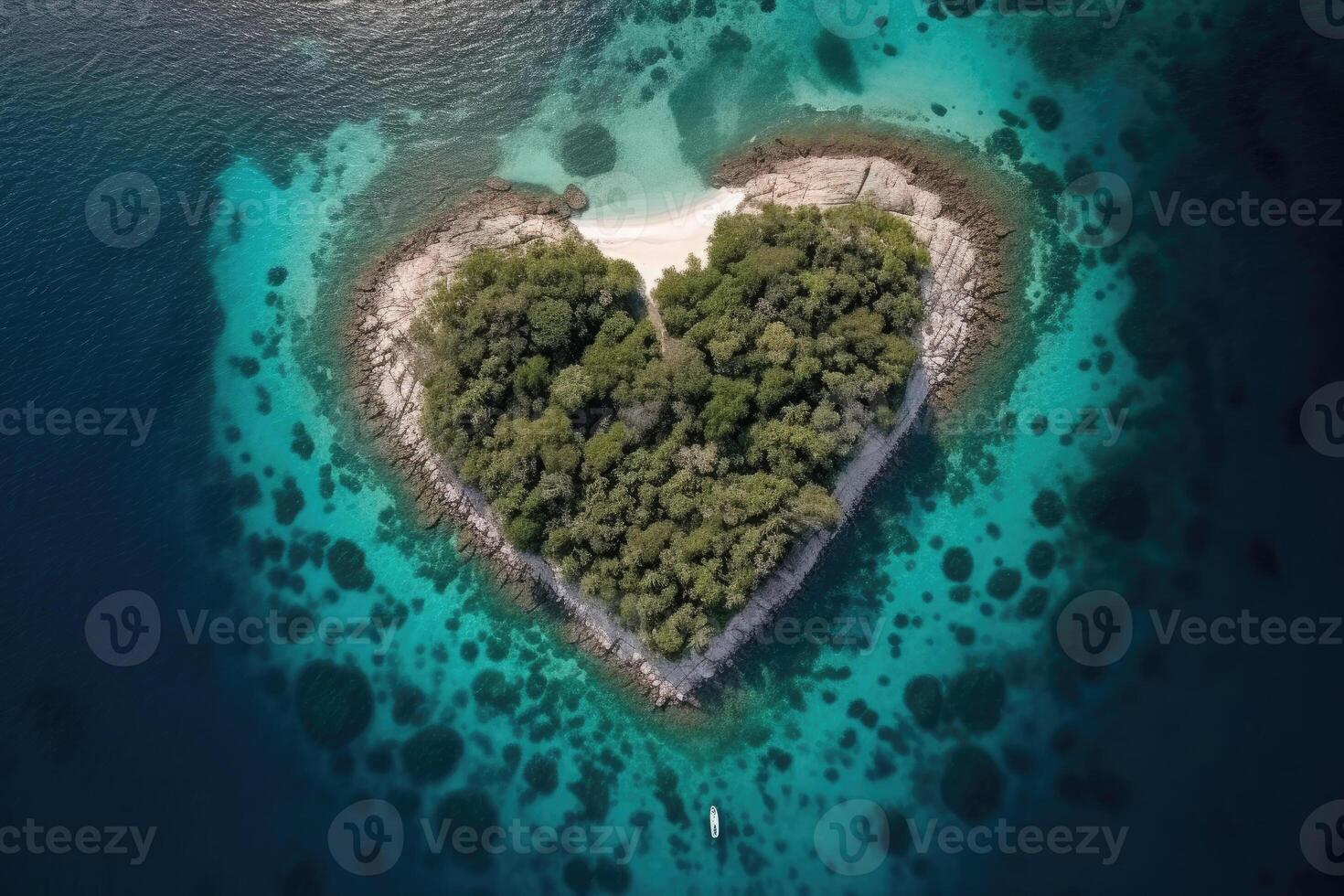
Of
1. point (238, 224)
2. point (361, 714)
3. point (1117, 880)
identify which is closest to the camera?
point (1117, 880)

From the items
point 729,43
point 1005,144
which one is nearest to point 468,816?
point 729,43

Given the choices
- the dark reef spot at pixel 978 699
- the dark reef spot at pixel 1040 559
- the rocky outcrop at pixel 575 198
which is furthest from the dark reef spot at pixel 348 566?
the dark reef spot at pixel 1040 559

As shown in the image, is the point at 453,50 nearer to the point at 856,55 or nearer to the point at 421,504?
the point at 856,55

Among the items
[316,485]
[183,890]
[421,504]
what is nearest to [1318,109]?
[421,504]

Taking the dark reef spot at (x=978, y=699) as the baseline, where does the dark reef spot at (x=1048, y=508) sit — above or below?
above

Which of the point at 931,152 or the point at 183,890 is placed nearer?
the point at 183,890

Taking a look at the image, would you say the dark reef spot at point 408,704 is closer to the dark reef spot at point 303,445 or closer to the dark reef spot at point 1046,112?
the dark reef spot at point 303,445

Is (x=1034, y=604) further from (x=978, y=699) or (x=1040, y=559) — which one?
(x=978, y=699)
